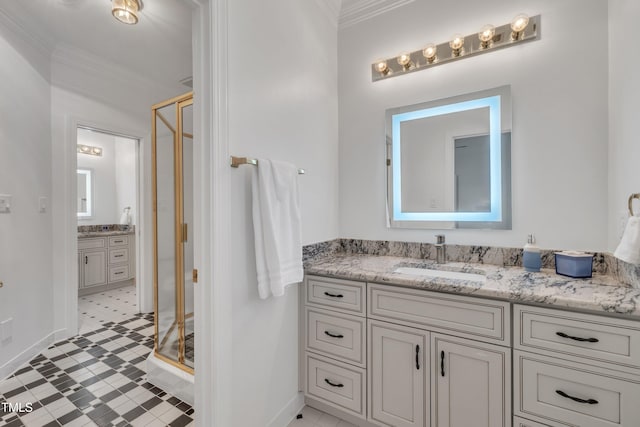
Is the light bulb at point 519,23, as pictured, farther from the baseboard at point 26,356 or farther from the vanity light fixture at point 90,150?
the vanity light fixture at point 90,150

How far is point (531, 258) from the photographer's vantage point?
150 centimetres

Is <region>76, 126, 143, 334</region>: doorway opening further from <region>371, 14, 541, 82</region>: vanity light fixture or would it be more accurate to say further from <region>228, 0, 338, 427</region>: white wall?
<region>371, 14, 541, 82</region>: vanity light fixture

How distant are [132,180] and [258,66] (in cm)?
422

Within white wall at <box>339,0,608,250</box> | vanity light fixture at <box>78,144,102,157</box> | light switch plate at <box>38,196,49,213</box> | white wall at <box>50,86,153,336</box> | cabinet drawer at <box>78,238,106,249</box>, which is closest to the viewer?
white wall at <box>339,0,608,250</box>

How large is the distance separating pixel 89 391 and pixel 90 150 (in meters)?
3.98

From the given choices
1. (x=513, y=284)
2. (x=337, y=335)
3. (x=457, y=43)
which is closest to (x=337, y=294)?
(x=337, y=335)

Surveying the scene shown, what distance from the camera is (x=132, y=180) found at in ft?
15.1

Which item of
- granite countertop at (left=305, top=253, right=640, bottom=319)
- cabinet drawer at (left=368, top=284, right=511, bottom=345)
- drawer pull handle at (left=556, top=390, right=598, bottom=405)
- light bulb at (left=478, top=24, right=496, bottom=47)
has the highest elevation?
light bulb at (left=478, top=24, right=496, bottom=47)

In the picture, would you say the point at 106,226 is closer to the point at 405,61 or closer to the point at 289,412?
the point at 289,412

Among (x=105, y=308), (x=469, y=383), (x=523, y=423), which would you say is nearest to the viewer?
(x=523, y=423)

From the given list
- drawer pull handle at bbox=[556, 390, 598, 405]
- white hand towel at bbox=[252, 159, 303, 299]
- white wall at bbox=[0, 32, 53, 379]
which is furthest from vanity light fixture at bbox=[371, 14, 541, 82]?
white wall at bbox=[0, 32, 53, 379]

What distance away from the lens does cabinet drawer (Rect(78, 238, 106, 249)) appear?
3.75 m

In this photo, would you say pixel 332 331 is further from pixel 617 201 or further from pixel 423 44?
pixel 423 44

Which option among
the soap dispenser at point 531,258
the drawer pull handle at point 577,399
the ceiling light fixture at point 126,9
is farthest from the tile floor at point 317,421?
the ceiling light fixture at point 126,9
